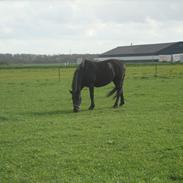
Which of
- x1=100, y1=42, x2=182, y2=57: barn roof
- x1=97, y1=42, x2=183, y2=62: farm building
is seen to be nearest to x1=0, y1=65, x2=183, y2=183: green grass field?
x1=97, y1=42, x2=183, y2=62: farm building

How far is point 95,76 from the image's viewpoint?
46.7 ft

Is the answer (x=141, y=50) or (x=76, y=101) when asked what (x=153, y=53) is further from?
(x=76, y=101)

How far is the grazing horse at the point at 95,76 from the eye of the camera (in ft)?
43.8

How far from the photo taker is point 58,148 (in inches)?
289

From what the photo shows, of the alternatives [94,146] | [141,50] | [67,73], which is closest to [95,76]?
[94,146]

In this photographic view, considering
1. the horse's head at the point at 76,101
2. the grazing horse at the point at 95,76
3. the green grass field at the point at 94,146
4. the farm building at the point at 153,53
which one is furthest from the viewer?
the farm building at the point at 153,53

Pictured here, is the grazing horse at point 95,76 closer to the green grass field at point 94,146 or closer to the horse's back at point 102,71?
the horse's back at point 102,71

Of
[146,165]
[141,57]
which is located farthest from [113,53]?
[146,165]

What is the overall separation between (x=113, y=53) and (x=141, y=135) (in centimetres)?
9447

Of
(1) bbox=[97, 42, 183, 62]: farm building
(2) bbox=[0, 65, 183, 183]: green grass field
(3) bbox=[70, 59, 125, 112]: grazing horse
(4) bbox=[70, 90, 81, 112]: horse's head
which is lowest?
(2) bbox=[0, 65, 183, 183]: green grass field

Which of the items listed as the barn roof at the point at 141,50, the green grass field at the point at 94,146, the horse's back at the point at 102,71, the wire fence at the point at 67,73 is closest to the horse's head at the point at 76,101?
the green grass field at the point at 94,146

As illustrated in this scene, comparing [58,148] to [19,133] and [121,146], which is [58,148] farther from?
[19,133]

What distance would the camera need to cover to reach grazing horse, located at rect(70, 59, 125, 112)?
13339 millimetres

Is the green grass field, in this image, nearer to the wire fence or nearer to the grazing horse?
the grazing horse
